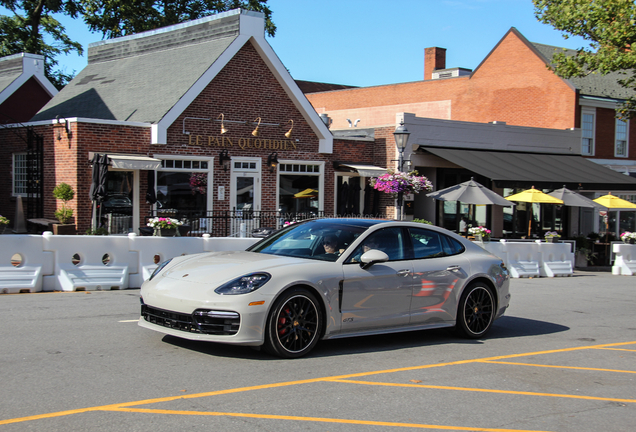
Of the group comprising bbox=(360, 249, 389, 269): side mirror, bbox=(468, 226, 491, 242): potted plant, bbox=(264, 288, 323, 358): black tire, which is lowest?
bbox=(264, 288, 323, 358): black tire

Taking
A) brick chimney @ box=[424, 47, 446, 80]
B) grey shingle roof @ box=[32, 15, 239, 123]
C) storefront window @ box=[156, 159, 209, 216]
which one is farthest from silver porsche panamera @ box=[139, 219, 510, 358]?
brick chimney @ box=[424, 47, 446, 80]

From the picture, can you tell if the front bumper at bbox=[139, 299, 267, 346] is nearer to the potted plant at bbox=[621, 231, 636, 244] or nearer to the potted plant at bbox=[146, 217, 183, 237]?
the potted plant at bbox=[146, 217, 183, 237]

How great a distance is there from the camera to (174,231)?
13492mm

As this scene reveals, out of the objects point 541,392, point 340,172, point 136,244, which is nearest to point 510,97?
point 340,172

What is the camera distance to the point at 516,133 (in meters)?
27.8

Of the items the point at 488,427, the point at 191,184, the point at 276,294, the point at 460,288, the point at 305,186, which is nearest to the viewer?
the point at 488,427

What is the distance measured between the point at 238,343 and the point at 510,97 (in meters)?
29.7

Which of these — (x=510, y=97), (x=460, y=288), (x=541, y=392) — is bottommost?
(x=541, y=392)

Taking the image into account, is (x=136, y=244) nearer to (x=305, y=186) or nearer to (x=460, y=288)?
(x=460, y=288)

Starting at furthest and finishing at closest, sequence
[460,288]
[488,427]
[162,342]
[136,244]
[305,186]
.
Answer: [305,186] < [136,244] < [460,288] < [162,342] < [488,427]

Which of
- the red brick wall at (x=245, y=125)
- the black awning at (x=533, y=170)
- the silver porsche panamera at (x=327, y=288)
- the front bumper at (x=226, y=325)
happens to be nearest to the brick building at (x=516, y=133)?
the black awning at (x=533, y=170)

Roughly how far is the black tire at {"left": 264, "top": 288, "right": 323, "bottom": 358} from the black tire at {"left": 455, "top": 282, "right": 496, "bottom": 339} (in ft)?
7.29

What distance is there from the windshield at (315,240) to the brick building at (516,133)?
15.4 meters

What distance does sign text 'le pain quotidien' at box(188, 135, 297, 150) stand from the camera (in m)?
20.5
